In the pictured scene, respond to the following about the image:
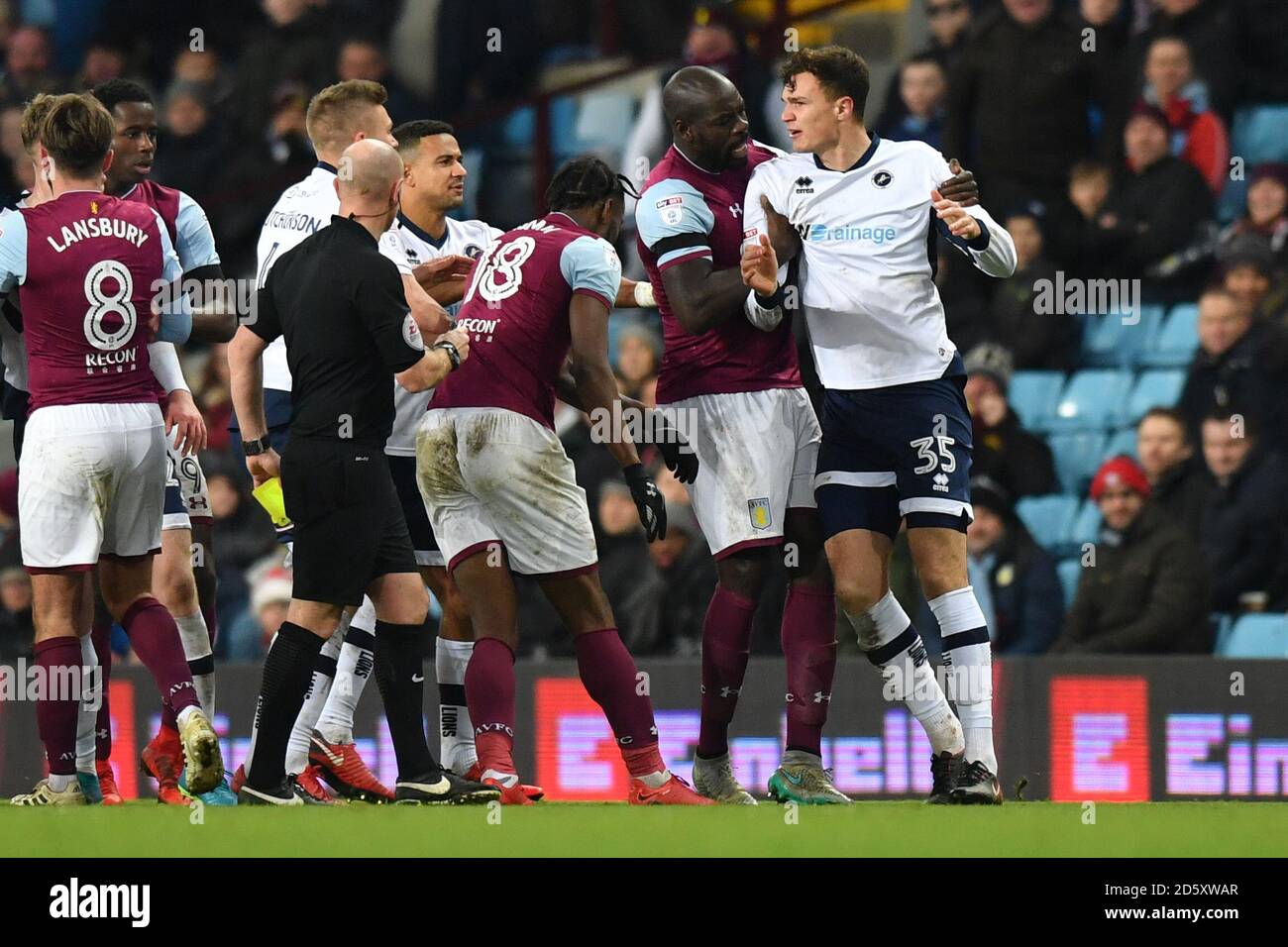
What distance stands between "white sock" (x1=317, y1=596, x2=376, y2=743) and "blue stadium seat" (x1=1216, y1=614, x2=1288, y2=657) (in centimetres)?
496

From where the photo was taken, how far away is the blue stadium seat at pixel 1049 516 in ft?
37.8

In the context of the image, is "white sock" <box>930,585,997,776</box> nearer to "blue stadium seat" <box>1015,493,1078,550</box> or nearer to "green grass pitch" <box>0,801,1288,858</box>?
"green grass pitch" <box>0,801,1288,858</box>

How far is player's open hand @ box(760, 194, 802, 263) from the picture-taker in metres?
7.09

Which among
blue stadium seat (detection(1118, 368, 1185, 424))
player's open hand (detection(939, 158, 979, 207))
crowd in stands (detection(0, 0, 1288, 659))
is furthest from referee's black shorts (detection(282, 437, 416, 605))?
blue stadium seat (detection(1118, 368, 1185, 424))

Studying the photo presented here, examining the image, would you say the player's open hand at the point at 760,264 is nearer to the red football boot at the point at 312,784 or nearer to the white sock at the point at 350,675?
the white sock at the point at 350,675

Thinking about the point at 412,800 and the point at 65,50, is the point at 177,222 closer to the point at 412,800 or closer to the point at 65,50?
the point at 412,800

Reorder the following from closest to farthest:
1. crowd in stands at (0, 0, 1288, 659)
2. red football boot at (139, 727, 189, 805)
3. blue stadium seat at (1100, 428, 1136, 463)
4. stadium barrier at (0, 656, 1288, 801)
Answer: red football boot at (139, 727, 189, 805)
stadium barrier at (0, 656, 1288, 801)
crowd in stands at (0, 0, 1288, 659)
blue stadium seat at (1100, 428, 1136, 463)

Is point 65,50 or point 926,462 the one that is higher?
point 65,50

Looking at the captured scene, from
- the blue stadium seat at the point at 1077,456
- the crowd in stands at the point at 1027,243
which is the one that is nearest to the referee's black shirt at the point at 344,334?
the crowd in stands at the point at 1027,243

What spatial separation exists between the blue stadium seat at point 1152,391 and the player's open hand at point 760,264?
5381 millimetres
